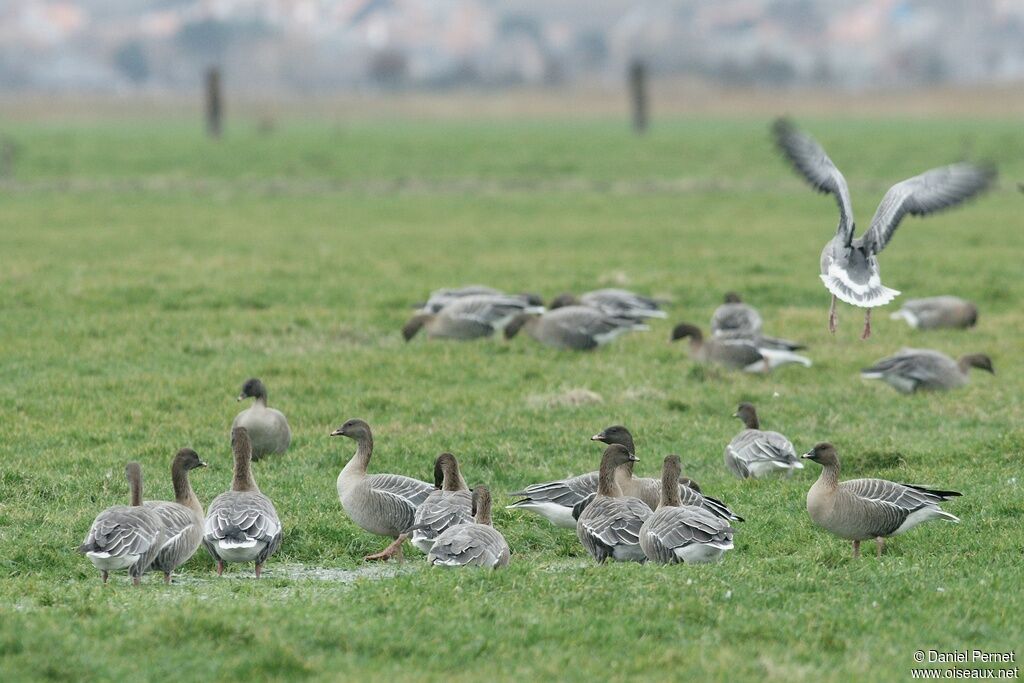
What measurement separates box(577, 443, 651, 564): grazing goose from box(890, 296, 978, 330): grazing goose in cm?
1146

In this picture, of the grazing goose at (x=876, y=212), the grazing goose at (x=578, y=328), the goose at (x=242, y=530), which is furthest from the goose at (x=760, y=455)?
the grazing goose at (x=578, y=328)

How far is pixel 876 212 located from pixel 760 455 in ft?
8.66

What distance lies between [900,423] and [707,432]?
2.33 metres

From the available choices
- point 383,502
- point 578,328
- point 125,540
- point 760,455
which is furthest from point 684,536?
point 578,328

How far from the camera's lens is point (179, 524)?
10.2 meters

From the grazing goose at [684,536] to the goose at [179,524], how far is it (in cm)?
344

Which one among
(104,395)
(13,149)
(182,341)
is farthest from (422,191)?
(104,395)

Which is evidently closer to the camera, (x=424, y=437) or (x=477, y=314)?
(x=424, y=437)

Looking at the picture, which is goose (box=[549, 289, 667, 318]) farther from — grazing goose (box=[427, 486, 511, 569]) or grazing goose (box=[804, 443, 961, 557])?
grazing goose (box=[427, 486, 511, 569])

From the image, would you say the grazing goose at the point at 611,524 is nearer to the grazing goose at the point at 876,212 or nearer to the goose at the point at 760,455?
the goose at the point at 760,455

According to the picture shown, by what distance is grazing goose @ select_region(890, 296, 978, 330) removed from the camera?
69.6 feet

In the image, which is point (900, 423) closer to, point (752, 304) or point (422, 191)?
point (752, 304)

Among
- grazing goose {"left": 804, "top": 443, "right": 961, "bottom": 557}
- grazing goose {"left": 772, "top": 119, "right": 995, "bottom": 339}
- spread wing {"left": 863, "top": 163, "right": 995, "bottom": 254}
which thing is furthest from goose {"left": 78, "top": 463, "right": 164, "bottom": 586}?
spread wing {"left": 863, "top": 163, "right": 995, "bottom": 254}

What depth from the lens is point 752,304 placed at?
23.5 meters
